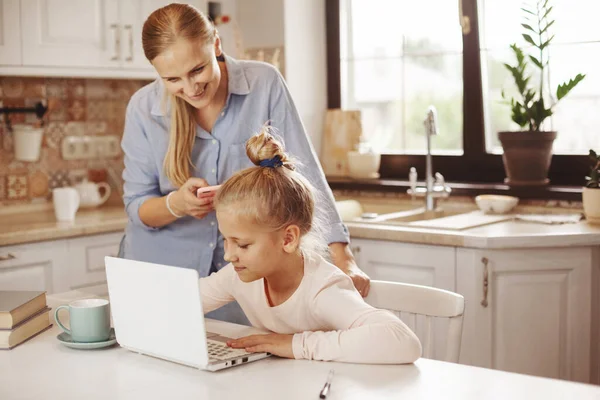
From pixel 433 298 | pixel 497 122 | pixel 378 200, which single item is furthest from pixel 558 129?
pixel 433 298

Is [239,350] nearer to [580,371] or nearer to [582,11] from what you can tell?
[580,371]

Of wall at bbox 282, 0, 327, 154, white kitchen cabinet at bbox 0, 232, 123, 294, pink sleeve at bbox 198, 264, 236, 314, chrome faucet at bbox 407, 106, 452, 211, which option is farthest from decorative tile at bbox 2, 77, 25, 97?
pink sleeve at bbox 198, 264, 236, 314

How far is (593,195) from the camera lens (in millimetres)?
2900

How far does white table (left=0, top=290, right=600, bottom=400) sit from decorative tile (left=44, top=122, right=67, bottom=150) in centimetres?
233

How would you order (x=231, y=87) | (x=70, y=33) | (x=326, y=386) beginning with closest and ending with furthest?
1. (x=326, y=386)
2. (x=231, y=87)
3. (x=70, y=33)

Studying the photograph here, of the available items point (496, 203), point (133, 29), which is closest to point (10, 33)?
point (133, 29)

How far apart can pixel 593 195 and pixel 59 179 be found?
227 cm

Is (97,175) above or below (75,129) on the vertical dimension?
below

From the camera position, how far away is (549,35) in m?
3.33

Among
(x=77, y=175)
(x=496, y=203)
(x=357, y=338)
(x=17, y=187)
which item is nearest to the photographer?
(x=357, y=338)

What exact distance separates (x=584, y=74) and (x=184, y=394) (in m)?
2.28

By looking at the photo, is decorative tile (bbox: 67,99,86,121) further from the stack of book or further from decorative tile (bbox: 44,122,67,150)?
the stack of book

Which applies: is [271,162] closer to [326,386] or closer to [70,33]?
[326,386]

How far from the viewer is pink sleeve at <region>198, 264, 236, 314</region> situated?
1.79 m
